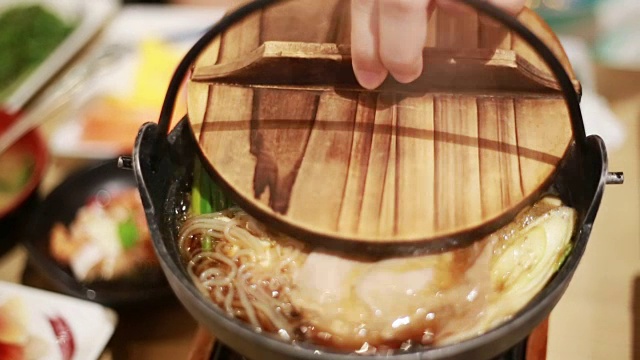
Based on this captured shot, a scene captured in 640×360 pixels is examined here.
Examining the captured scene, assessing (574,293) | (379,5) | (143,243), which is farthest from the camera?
(143,243)

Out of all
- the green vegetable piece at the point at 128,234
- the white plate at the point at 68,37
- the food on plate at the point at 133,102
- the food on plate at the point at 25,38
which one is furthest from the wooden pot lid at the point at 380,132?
the food on plate at the point at 25,38

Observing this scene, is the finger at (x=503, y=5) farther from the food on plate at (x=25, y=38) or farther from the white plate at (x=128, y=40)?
the food on plate at (x=25, y=38)

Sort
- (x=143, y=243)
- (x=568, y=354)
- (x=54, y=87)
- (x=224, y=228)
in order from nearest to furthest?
(x=224, y=228) → (x=568, y=354) → (x=143, y=243) → (x=54, y=87)

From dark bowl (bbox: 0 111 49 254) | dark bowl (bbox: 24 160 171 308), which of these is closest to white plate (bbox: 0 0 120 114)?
dark bowl (bbox: 0 111 49 254)

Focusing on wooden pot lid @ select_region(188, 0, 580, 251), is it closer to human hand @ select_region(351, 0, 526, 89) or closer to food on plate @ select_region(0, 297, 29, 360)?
human hand @ select_region(351, 0, 526, 89)

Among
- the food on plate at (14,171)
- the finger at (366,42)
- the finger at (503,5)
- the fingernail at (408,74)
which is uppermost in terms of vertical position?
the finger at (503,5)

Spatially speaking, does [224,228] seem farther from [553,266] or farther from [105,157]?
[105,157]

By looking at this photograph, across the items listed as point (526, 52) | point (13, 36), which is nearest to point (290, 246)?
point (526, 52)
